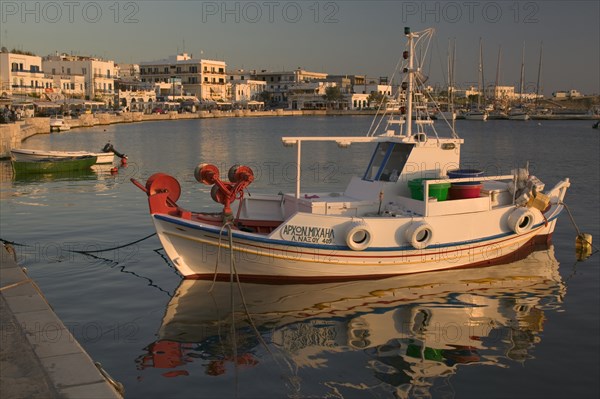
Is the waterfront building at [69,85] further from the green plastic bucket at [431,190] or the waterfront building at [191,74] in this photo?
the green plastic bucket at [431,190]

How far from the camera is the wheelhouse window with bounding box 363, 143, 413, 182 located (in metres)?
16.4

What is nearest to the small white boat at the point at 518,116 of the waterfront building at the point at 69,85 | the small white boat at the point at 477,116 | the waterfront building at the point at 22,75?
the small white boat at the point at 477,116

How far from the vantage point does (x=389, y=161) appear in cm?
1662

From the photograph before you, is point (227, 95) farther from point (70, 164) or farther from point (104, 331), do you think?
point (104, 331)

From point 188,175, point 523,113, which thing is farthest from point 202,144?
point 523,113

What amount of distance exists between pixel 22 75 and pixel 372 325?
377ft

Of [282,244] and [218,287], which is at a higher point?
[282,244]

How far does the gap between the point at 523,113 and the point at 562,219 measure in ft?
460

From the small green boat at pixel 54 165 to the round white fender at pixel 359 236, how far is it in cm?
2764

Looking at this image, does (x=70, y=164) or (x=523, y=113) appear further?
(x=523, y=113)

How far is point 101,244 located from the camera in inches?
757

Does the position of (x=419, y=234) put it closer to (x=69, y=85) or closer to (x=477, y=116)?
(x=69, y=85)

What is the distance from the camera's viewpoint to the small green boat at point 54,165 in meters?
35.9

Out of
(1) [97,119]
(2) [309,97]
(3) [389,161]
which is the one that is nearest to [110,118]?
(1) [97,119]
